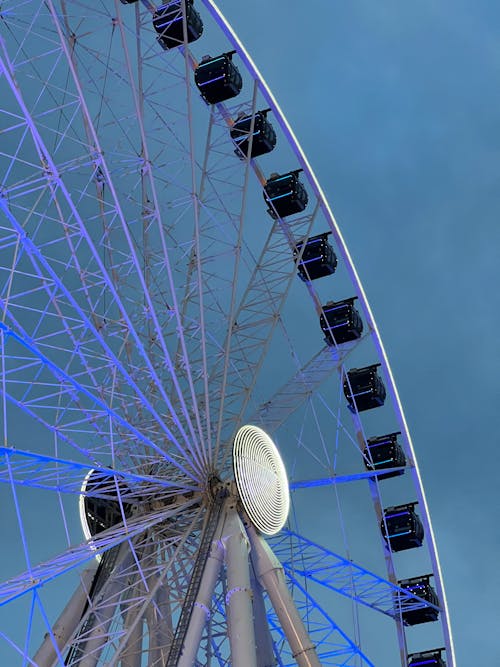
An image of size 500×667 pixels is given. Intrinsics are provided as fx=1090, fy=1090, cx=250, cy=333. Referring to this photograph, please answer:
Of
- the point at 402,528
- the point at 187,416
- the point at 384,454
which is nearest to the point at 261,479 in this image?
the point at 187,416

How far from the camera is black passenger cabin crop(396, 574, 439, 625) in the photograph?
2992 cm

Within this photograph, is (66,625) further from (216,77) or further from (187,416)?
(216,77)

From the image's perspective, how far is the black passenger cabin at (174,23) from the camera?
2678cm

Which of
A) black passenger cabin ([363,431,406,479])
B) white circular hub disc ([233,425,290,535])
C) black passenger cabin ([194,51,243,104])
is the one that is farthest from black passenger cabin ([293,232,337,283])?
white circular hub disc ([233,425,290,535])

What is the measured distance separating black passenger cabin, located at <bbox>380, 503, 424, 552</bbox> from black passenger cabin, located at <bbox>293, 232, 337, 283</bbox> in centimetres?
700

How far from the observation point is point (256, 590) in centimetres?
2323

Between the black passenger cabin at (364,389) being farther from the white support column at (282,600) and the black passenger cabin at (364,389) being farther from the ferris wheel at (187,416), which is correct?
the white support column at (282,600)

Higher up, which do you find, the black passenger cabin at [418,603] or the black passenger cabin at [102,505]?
the black passenger cabin at [102,505]

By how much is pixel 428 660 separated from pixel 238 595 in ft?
35.4

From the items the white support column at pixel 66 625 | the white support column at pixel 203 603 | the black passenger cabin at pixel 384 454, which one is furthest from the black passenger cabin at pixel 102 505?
the black passenger cabin at pixel 384 454

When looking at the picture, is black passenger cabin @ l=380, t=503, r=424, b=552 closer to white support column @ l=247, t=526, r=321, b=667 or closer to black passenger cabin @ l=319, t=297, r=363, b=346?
black passenger cabin @ l=319, t=297, r=363, b=346

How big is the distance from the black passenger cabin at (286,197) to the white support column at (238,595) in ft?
29.9

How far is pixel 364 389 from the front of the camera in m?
30.5

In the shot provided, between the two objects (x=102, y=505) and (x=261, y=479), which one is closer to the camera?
(x=261, y=479)
